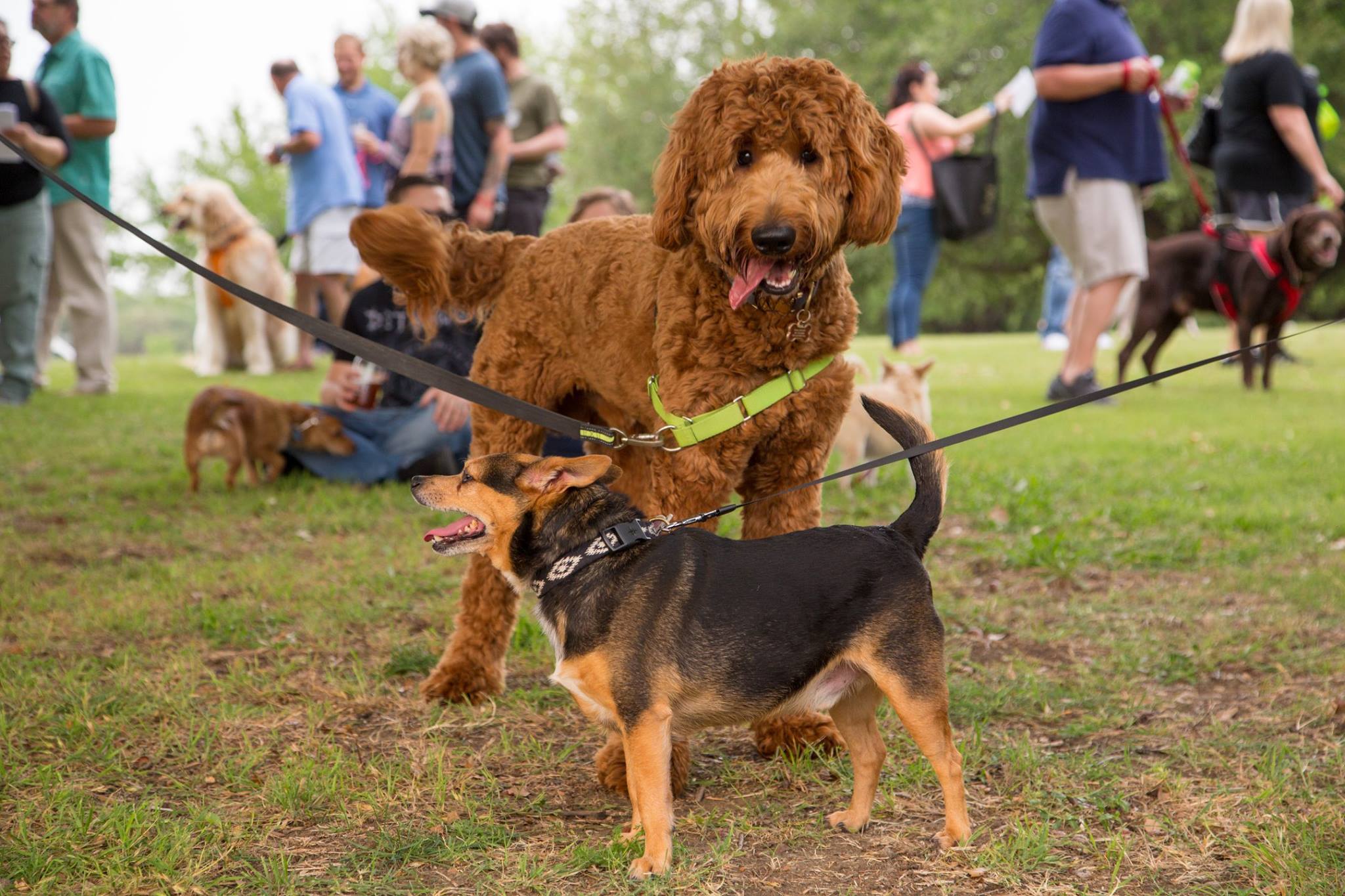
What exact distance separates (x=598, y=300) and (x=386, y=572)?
231 centimetres

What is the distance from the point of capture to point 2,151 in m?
8.93

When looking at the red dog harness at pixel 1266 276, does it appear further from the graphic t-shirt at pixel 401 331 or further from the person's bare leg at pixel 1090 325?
the graphic t-shirt at pixel 401 331

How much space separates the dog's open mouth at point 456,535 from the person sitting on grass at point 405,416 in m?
4.01

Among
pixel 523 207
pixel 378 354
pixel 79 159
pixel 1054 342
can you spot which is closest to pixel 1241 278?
pixel 1054 342

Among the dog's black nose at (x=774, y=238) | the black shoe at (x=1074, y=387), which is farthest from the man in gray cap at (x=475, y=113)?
the dog's black nose at (x=774, y=238)

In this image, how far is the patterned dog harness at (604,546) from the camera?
287 centimetres

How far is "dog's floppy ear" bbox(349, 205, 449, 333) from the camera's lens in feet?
12.9

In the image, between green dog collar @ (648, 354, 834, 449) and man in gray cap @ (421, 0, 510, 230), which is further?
man in gray cap @ (421, 0, 510, 230)

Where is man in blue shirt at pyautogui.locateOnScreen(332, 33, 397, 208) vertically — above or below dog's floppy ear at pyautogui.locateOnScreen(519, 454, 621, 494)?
above

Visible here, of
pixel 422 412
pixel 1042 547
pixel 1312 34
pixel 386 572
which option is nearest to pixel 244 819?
pixel 386 572

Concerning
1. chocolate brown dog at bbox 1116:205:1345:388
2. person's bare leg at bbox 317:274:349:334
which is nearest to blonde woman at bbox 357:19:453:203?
person's bare leg at bbox 317:274:349:334

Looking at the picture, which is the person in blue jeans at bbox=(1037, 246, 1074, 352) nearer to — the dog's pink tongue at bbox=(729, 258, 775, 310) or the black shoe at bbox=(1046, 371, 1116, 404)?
the black shoe at bbox=(1046, 371, 1116, 404)

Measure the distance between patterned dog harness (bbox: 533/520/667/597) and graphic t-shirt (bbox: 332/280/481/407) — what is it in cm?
430

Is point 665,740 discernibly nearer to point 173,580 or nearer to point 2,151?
point 173,580
